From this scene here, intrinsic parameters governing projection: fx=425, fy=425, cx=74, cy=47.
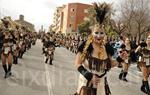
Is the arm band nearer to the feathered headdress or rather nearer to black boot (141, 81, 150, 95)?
the feathered headdress

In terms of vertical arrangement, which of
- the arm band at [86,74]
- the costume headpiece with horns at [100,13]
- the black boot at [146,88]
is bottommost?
the black boot at [146,88]

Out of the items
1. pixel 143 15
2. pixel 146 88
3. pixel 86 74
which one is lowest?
pixel 146 88

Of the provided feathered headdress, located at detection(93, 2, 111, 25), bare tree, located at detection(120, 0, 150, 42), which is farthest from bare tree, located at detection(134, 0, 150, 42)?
feathered headdress, located at detection(93, 2, 111, 25)

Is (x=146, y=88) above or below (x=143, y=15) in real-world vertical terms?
below

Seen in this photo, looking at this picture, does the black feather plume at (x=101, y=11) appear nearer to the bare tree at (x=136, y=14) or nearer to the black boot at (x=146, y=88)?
the black boot at (x=146, y=88)

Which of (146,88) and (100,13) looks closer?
(100,13)

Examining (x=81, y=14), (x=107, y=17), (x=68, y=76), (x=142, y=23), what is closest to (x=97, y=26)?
(x=107, y=17)

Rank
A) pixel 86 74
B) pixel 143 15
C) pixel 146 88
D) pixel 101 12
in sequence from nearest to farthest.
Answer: pixel 86 74, pixel 101 12, pixel 146 88, pixel 143 15

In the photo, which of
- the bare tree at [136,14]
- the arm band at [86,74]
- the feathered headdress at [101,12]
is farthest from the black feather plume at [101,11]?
the bare tree at [136,14]

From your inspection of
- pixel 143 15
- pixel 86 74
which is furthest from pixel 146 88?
pixel 143 15

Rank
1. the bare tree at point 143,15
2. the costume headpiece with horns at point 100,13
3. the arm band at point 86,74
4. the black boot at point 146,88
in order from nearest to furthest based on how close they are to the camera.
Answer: the arm band at point 86,74 → the costume headpiece with horns at point 100,13 → the black boot at point 146,88 → the bare tree at point 143,15

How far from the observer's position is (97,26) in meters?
7.57

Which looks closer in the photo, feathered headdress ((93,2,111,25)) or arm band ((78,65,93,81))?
arm band ((78,65,93,81))

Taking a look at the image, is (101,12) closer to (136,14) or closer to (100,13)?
(100,13)
